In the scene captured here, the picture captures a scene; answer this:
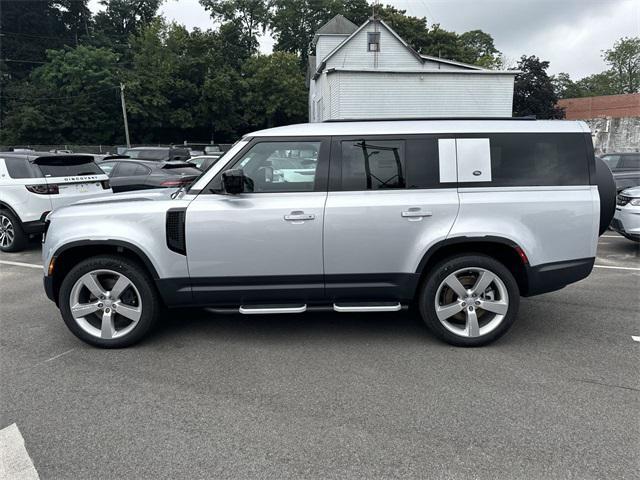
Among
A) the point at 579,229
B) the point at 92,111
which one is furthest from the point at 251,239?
the point at 92,111

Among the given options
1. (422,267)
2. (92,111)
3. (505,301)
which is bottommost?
(505,301)

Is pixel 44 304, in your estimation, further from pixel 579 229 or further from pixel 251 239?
pixel 579 229

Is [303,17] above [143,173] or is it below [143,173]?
above

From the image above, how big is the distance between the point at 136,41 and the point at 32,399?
189ft

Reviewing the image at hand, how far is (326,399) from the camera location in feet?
10.4

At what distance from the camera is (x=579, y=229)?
12.8ft

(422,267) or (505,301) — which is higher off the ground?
Result: (422,267)

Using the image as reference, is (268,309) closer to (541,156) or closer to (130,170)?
(541,156)

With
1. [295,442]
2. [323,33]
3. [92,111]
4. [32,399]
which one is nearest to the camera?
[295,442]

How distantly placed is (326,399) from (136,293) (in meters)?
1.97

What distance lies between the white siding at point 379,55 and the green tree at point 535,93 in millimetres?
17210

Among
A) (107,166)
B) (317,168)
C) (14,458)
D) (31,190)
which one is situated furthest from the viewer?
(107,166)

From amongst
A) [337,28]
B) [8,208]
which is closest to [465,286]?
[8,208]

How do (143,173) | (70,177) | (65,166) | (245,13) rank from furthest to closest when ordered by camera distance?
(245,13), (143,173), (65,166), (70,177)
